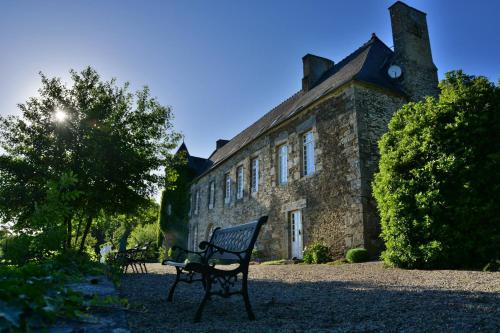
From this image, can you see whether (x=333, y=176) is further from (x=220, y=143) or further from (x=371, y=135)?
(x=220, y=143)

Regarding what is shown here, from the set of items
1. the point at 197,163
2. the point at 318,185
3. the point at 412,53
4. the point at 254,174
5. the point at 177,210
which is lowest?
the point at 318,185

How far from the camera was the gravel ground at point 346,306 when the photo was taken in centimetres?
306

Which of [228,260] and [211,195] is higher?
[211,195]

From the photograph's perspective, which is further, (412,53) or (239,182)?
(239,182)

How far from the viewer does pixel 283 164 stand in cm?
1423

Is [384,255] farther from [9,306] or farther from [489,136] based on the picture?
[9,306]

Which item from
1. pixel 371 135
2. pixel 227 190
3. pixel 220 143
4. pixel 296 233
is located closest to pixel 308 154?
pixel 371 135

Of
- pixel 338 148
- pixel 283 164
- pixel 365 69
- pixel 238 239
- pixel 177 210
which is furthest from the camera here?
pixel 177 210

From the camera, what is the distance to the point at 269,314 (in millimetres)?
3664

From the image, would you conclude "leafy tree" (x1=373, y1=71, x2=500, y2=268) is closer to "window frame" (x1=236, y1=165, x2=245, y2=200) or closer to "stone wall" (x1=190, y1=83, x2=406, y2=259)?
"stone wall" (x1=190, y1=83, x2=406, y2=259)

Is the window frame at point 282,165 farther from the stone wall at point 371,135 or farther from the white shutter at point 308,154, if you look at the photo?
the stone wall at point 371,135

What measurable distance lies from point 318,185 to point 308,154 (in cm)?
159

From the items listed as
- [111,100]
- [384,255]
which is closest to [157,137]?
[111,100]

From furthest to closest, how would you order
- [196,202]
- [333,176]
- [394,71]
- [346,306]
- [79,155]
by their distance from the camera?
[196,202], [394,71], [333,176], [79,155], [346,306]
